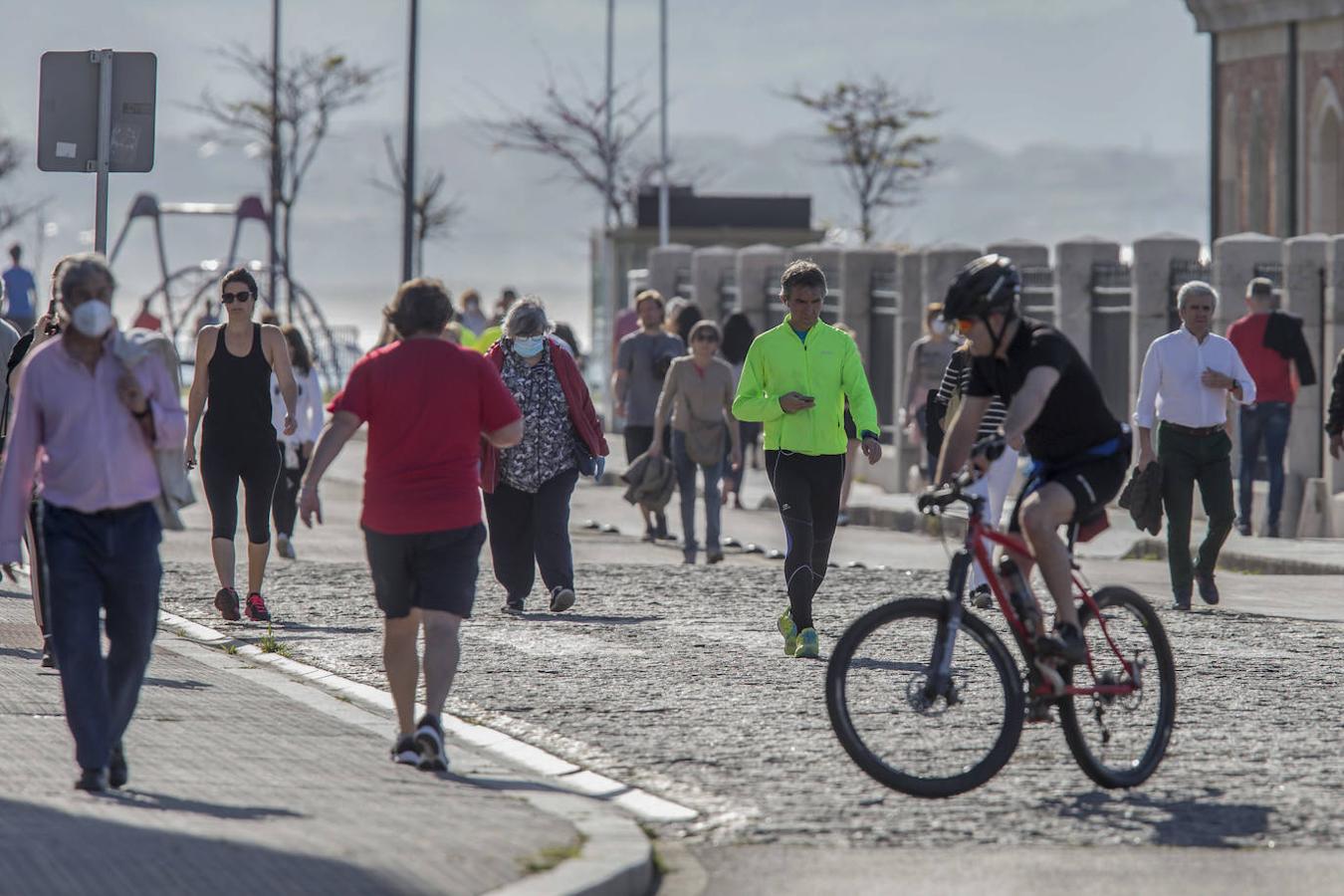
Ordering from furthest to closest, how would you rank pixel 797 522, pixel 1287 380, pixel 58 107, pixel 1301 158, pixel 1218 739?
pixel 1301 158
pixel 1287 380
pixel 58 107
pixel 797 522
pixel 1218 739

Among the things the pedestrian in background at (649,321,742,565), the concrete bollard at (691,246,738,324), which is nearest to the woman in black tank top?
the pedestrian in background at (649,321,742,565)

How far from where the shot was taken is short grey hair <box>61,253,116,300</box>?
745 cm

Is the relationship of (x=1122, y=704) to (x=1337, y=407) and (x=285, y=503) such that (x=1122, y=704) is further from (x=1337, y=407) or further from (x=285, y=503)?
(x=285, y=503)

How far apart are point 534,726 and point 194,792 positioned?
1.96 meters

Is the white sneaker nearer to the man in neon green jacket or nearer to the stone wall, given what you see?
the man in neon green jacket

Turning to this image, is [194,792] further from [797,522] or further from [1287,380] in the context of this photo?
[1287,380]

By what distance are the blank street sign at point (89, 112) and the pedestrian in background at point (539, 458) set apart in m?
2.03

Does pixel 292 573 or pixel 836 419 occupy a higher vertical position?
pixel 836 419

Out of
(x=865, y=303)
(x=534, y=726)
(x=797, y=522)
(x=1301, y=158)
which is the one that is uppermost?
(x=1301, y=158)

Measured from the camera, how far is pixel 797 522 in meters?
10.9

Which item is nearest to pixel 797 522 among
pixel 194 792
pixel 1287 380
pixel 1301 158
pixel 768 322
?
pixel 194 792

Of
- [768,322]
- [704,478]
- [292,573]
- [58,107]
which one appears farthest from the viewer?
[768,322]

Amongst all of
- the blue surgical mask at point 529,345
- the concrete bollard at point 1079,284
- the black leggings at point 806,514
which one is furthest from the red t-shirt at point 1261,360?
the black leggings at point 806,514

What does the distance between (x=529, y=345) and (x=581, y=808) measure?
5.54 m
